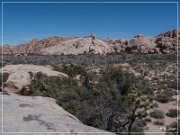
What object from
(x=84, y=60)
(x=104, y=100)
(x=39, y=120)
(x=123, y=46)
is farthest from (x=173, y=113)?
(x=123, y=46)

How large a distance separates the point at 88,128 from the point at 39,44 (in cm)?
10821

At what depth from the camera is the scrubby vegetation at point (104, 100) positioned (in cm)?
1296

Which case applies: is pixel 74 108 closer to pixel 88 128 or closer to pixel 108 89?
pixel 108 89

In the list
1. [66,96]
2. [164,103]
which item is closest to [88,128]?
[66,96]

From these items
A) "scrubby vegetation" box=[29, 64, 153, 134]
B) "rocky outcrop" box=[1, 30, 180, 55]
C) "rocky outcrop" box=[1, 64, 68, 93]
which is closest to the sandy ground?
"scrubby vegetation" box=[29, 64, 153, 134]

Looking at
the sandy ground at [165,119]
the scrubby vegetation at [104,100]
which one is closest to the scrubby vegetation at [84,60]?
the sandy ground at [165,119]

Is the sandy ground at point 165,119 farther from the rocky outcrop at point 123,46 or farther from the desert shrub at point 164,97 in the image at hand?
the rocky outcrop at point 123,46

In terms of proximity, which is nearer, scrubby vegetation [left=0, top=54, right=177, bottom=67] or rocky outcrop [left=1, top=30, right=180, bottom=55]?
scrubby vegetation [left=0, top=54, right=177, bottom=67]

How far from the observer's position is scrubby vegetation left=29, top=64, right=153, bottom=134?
42.5ft

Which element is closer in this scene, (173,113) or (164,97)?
(173,113)

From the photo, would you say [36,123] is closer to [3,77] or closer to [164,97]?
[3,77]

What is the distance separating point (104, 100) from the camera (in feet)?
49.2

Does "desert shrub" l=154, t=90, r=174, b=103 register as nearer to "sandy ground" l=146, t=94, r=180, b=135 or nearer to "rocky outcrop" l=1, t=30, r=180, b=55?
"sandy ground" l=146, t=94, r=180, b=135

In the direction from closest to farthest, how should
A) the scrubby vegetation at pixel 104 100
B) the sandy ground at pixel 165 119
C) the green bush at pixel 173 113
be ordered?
the scrubby vegetation at pixel 104 100
the sandy ground at pixel 165 119
the green bush at pixel 173 113
